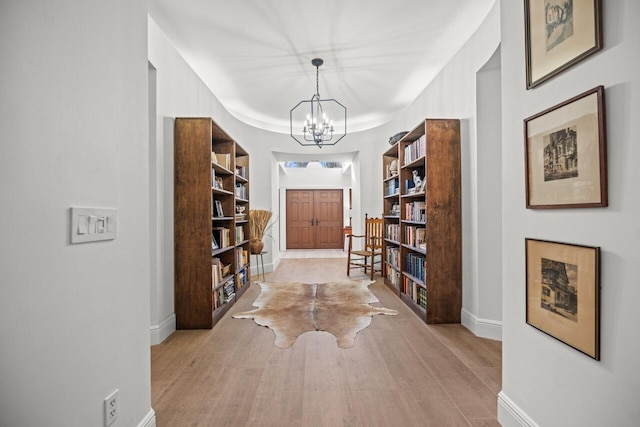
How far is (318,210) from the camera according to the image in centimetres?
990

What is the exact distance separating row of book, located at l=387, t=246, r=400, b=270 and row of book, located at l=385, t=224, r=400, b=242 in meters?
0.16

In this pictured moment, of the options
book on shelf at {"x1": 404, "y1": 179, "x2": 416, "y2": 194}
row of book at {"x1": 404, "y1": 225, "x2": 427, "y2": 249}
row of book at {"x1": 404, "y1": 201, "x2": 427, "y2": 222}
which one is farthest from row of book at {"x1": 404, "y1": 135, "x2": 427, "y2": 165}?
Result: row of book at {"x1": 404, "y1": 225, "x2": 427, "y2": 249}

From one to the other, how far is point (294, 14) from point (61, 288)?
8.81 feet

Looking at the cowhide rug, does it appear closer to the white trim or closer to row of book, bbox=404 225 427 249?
row of book, bbox=404 225 427 249

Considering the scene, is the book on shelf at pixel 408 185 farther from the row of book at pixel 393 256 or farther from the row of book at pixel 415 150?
the row of book at pixel 393 256

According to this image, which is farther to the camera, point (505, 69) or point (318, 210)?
point (318, 210)

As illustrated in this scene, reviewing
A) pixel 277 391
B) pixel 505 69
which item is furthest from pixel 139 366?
pixel 505 69

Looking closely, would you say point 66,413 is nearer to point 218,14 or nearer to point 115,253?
point 115,253

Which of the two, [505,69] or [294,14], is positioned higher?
→ [294,14]

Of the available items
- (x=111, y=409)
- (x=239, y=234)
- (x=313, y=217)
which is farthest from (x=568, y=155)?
(x=313, y=217)

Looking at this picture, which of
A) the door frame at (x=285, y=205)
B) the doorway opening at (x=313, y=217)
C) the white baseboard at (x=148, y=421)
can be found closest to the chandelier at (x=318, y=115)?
the white baseboard at (x=148, y=421)

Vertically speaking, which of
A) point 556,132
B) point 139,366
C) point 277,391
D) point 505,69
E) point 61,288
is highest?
point 505,69

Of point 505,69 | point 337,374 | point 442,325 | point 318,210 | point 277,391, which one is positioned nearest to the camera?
point 505,69

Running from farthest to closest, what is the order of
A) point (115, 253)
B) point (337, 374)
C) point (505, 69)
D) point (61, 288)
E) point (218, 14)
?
point (218, 14) → point (337, 374) → point (505, 69) → point (115, 253) → point (61, 288)
